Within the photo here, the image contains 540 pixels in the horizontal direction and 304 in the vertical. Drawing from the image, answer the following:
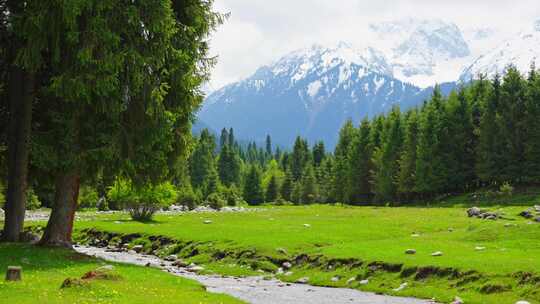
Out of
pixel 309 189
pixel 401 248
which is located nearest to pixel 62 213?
pixel 401 248

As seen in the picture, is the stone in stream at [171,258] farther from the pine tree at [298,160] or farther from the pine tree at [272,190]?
the pine tree at [298,160]

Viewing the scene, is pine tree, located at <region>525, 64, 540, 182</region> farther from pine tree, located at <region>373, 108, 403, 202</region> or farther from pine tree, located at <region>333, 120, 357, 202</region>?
pine tree, located at <region>333, 120, 357, 202</region>

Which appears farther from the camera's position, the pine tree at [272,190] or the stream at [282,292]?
the pine tree at [272,190]

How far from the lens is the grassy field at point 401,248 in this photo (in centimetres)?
2425

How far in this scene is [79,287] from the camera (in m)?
19.3

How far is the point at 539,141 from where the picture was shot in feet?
250

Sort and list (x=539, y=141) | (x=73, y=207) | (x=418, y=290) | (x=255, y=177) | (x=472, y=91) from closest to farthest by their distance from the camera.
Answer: (x=418, y=290)
(x=73, y=207)
(x=539, y=141)
(x=472, y=91)
(x=255, y=177)

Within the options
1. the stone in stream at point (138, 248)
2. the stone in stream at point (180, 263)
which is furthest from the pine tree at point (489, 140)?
the stone in stream at point (180, 263)

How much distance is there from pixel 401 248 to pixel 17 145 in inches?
837

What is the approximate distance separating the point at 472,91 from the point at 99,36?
3093 inches

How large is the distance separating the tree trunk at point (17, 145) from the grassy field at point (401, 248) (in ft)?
35.9

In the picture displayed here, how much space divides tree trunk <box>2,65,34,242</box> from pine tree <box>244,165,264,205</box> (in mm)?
101331

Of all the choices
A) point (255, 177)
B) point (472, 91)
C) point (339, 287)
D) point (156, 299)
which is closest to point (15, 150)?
point (156, 299)

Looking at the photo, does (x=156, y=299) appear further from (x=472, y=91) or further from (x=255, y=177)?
(x=255, y=177)
